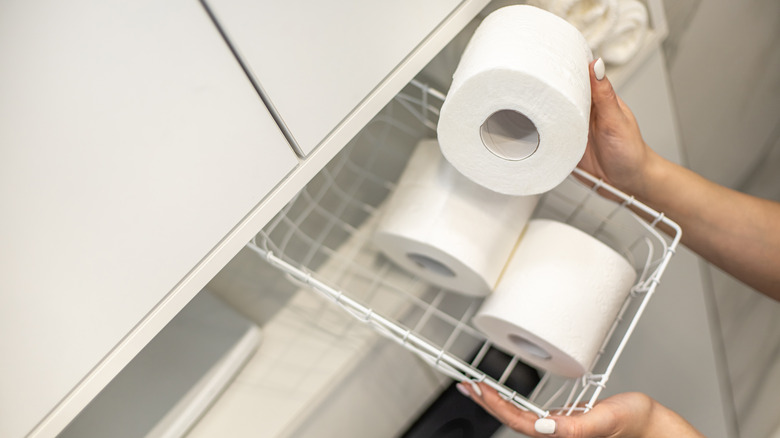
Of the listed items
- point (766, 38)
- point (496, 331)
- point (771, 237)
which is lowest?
point (496, 331)

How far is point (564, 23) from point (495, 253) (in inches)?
8.6

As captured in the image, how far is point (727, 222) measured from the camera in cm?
64

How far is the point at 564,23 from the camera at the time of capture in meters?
0.45

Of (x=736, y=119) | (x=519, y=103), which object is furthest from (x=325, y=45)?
(x=736, y=119)

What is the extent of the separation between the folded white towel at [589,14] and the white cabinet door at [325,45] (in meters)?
0.10

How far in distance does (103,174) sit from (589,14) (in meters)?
0.47

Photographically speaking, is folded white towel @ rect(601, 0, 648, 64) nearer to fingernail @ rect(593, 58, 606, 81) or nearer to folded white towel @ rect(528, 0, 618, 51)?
folded white towel @ rect(528, 0, 618, 51)

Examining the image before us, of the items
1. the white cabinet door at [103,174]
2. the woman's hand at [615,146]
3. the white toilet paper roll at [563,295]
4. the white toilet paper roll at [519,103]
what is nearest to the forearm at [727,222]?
the woman's hand at [615,146]

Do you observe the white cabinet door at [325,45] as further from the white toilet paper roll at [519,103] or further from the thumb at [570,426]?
the thumb at [570,426]

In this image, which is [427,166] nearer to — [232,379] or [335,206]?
[335,206]

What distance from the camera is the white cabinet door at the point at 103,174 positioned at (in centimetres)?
32

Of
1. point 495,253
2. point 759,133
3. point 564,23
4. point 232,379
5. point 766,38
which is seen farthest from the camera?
point 759,133

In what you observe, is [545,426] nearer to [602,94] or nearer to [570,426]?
[570,426]

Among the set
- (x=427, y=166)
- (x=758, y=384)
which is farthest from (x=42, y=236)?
(x=758, y=384)
